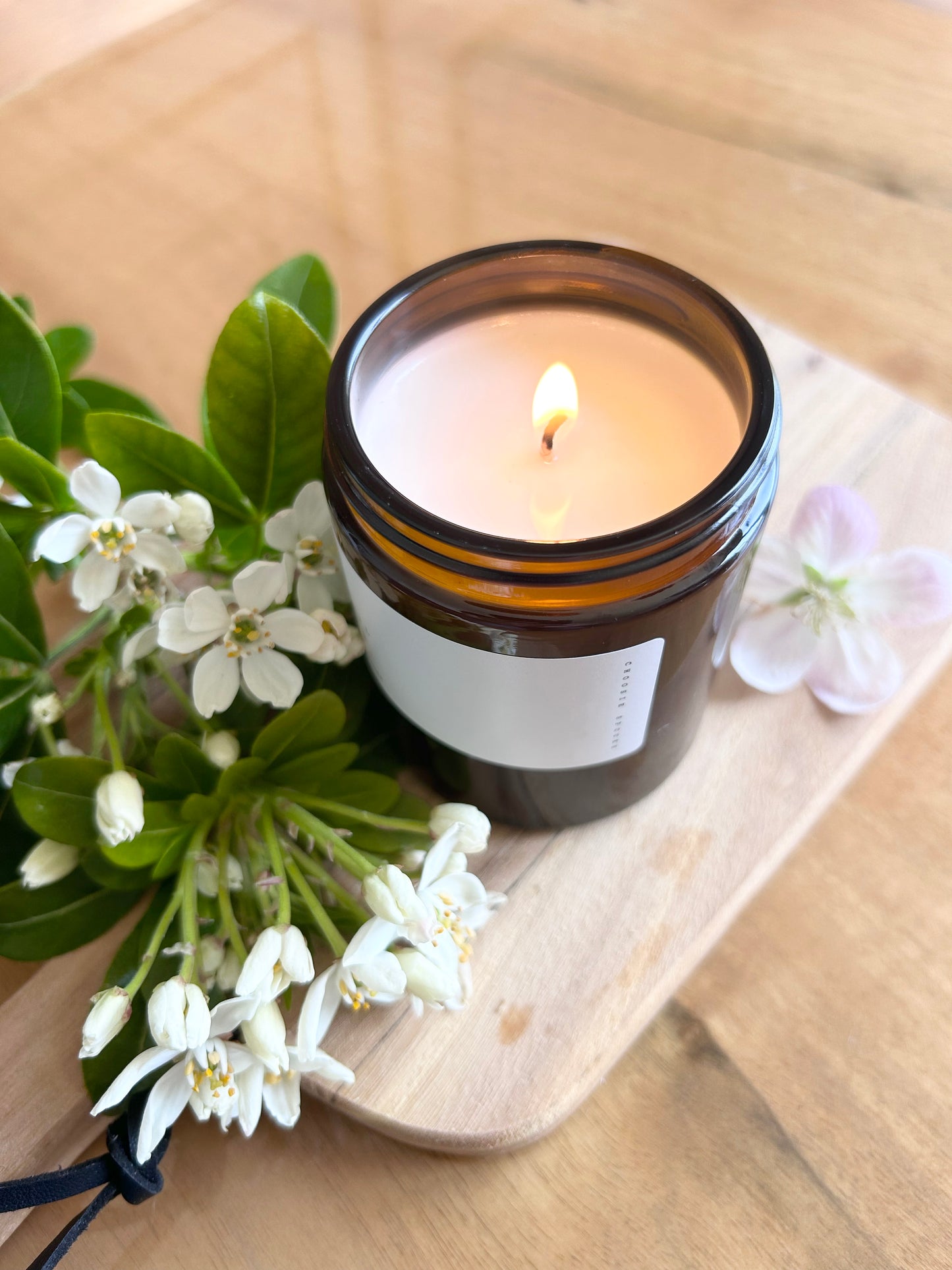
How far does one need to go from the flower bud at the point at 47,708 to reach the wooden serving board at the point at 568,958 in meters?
0.08

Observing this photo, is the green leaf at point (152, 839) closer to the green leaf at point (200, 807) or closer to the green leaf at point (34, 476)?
the green leaf at point (200, 807)

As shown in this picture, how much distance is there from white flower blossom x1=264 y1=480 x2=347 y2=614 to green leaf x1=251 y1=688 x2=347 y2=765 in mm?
38

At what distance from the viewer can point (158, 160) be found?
0.66m

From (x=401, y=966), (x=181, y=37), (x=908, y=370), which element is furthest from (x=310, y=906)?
(x=181, y=37)

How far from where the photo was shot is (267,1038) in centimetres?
28

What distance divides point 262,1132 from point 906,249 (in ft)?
1.79

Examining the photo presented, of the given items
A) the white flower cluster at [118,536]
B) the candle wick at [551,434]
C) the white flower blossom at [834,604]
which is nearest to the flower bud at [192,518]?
the white flower cluster at [118,536]

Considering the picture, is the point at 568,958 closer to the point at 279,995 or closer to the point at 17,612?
the point at 279,995

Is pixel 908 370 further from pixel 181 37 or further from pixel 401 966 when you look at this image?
pixel 181 37

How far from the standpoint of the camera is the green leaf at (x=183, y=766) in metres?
0.31

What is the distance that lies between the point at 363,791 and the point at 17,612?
0.12 m

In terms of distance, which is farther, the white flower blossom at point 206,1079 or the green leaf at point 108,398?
the green leaf at point 108,398

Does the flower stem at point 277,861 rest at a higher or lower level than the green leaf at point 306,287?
lower

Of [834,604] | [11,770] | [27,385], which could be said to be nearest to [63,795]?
[11,770]
